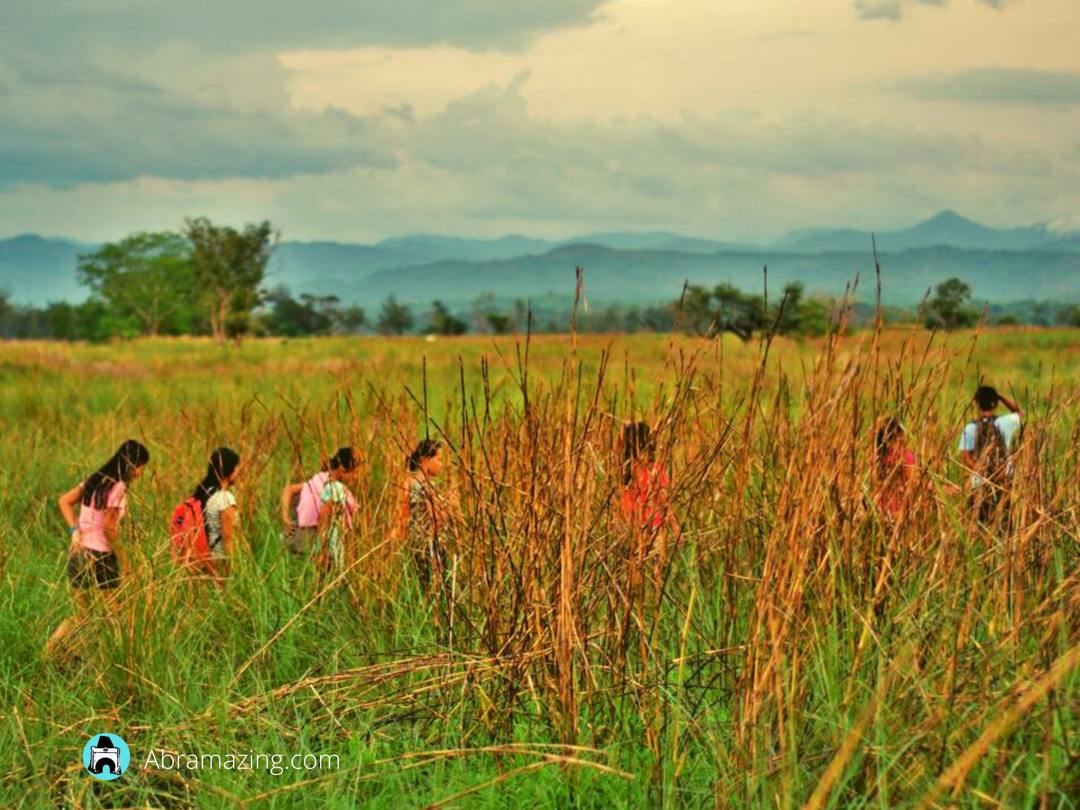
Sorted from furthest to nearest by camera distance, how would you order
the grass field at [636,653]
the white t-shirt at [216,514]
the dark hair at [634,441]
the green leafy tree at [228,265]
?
1. the green leafy tree at [228,265]
2. the white t-shirt at [216,514]
3. the dark hair at [634,441]
4. the grass field at [636,653]

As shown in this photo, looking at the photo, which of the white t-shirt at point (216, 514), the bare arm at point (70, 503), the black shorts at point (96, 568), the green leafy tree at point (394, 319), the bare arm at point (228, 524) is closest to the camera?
the black shorts at point (96, 568)

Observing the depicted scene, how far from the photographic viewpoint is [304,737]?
3.12m

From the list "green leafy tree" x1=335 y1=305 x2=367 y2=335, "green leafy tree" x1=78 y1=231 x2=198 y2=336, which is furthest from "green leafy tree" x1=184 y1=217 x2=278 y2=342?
"green leafy tree" x1=335 y1=305 x2=367 y2=335

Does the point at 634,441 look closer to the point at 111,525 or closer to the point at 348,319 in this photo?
the point at 111,525

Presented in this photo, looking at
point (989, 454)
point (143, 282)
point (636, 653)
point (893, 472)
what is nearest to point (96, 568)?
point (636, 653)

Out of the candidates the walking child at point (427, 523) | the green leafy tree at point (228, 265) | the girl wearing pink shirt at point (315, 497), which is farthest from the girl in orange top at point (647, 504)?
the green leafy tree at point (228, 265)

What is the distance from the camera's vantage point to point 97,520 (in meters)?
5.24

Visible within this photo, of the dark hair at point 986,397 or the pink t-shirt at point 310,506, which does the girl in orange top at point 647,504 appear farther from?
the dark hair at point 986,397

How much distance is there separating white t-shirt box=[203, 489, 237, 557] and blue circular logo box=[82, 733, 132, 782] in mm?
2149

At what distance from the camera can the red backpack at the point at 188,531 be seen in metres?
4.70

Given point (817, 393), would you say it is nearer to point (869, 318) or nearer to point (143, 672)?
point (869, 318)

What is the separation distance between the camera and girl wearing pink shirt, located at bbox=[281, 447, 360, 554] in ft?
15.6

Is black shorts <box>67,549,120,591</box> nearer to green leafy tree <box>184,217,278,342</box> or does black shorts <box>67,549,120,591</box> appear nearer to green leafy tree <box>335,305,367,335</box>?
green leafy tree <box>184,217,278,342</box>

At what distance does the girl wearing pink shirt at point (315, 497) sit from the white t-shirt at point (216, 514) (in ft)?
1.01
